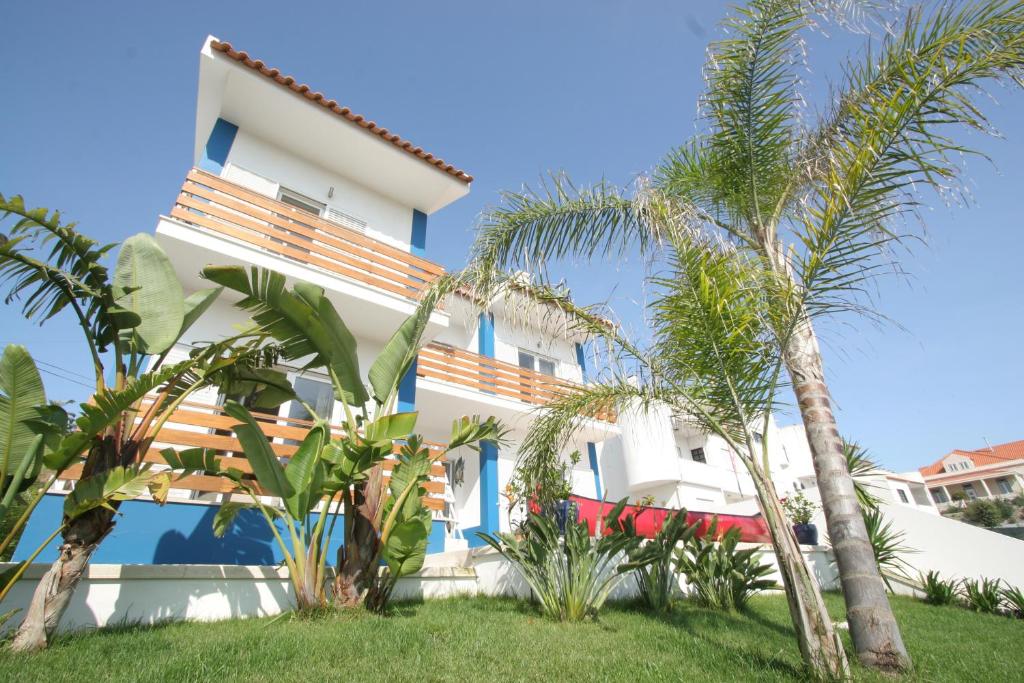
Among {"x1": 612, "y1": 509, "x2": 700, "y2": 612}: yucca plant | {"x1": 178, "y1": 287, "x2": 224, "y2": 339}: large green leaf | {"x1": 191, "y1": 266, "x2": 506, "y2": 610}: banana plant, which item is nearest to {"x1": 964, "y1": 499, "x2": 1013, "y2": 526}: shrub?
{"x1": 612, "y1": 509, "x2": 700, "y2": 612}: yucca plant

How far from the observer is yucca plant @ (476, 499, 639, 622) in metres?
4.79

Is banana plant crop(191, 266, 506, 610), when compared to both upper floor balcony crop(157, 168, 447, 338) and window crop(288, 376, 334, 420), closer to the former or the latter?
upper floor balcony crop(157, 168, 447, 338)

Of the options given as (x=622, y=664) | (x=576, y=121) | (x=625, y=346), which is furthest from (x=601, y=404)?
(x=576, y=121)

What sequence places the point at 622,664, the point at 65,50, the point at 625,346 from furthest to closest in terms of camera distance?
the point at 65,50, the point at 625,346, the point at 622,664

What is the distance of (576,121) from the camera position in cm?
777

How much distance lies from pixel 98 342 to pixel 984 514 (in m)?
51.8

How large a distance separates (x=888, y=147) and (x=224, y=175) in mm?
10169

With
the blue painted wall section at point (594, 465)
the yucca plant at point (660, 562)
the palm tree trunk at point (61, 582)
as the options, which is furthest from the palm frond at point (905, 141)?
the blue painted wall section at point (594, 465)

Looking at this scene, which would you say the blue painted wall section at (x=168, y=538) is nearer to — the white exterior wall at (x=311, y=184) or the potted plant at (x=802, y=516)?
the white exterior wall at (x=311, y=184)

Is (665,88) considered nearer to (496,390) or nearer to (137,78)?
(496,390)

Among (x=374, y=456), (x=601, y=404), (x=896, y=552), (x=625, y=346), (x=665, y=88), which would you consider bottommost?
(x=896, y=552)

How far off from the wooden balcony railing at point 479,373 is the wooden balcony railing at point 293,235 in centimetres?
235

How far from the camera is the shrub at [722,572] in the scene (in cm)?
615

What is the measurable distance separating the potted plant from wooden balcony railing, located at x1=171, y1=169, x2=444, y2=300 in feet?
32.2
